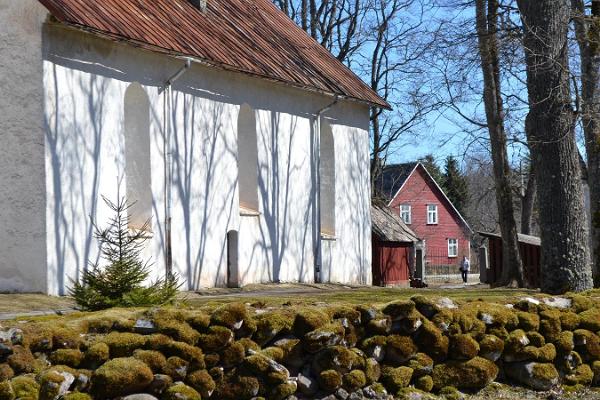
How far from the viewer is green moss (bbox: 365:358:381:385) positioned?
8.80 meters

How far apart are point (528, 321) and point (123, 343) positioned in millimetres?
4352

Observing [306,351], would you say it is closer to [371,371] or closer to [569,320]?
[371,371]

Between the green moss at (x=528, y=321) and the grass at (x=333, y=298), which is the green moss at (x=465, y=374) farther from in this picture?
the grass at (x=333, y=298)

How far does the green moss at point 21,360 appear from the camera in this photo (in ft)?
23.1

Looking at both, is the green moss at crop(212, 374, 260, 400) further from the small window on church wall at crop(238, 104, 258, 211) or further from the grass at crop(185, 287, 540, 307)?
the small window on church wall at crop(238, 104, 258, 211)

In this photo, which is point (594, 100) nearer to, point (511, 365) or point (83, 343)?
point (511, 365)

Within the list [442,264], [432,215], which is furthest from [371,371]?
[432,215]

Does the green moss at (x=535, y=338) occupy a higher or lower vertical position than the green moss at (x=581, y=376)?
higher

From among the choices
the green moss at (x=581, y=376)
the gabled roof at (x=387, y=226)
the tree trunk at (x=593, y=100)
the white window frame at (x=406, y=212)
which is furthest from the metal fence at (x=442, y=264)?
the green moss at (x=581, y=376)

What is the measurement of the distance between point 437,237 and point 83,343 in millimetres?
61084

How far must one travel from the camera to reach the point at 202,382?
7.82 metres

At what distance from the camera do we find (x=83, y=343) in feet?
24.7

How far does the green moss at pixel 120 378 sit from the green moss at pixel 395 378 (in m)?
2.42

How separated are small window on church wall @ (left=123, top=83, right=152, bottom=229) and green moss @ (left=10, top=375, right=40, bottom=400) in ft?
45.0
